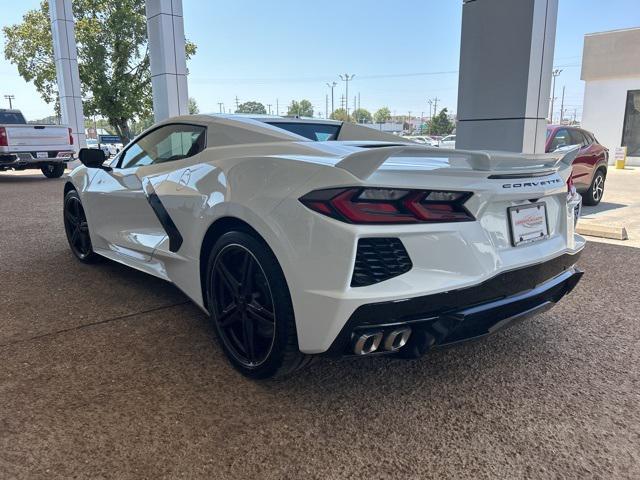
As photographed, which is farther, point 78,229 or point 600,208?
point 600,208

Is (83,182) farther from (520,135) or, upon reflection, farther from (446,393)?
(520,135)

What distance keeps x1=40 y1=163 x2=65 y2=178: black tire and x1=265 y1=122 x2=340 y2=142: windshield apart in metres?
13.8

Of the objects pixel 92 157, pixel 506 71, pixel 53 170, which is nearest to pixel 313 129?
pixel 92 157

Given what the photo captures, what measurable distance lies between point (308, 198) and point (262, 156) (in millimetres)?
487

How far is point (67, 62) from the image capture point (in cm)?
1853

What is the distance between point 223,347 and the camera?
8.88 ft

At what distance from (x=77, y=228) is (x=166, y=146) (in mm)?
1818

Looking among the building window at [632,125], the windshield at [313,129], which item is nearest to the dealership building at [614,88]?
the building window at [632,125]

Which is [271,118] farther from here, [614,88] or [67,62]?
[614,88]

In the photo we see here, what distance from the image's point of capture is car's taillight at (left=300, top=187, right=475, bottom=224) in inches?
75.2

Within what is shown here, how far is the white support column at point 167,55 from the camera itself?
32.7 ft

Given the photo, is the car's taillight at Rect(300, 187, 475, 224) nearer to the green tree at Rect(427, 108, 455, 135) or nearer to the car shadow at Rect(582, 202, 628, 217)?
the car shadow at Rect(582, 202, 628, 217)

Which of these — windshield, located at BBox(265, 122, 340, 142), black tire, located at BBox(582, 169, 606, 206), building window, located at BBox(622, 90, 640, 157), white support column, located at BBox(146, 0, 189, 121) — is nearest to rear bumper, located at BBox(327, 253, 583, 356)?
windshield, located at BBox(265, 122, 340, 142)

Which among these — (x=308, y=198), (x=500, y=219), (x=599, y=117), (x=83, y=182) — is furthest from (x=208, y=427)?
(x=599, y=117)
